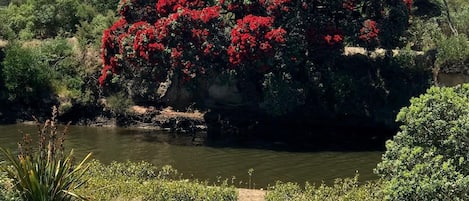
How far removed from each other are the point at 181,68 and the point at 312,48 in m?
5.83

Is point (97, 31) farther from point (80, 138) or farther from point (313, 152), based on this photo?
point (313, 152)

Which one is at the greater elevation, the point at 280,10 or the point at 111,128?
the point at 280,10

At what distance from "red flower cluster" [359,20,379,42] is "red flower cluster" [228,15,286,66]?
3.77 m

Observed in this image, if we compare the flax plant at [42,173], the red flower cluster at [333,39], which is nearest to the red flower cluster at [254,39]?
the red flower cluster at [333,39]

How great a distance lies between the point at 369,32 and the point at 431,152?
15.3 meters

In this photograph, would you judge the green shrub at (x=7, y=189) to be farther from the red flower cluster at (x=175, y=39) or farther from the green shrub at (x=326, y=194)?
the red flower cluster at (x=175, y=39)

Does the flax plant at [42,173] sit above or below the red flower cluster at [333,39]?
below

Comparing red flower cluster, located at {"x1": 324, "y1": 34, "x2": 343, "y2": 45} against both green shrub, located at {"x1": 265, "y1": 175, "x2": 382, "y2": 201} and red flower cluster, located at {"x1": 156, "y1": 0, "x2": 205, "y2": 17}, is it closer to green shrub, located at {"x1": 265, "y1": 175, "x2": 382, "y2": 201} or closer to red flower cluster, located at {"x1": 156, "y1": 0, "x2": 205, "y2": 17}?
red flower cluster, located at {"x1": 156, "y1": 0, "x2": 205, "y2": 17}

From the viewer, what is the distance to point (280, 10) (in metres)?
24.4

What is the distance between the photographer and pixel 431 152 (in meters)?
10.2

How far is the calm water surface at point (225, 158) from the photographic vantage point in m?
19.5

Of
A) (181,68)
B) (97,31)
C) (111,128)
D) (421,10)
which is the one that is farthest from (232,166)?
(421,10)

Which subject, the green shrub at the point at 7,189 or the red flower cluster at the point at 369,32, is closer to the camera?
the green shrub at the point at 7,189

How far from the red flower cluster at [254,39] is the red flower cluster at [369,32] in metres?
3.77
